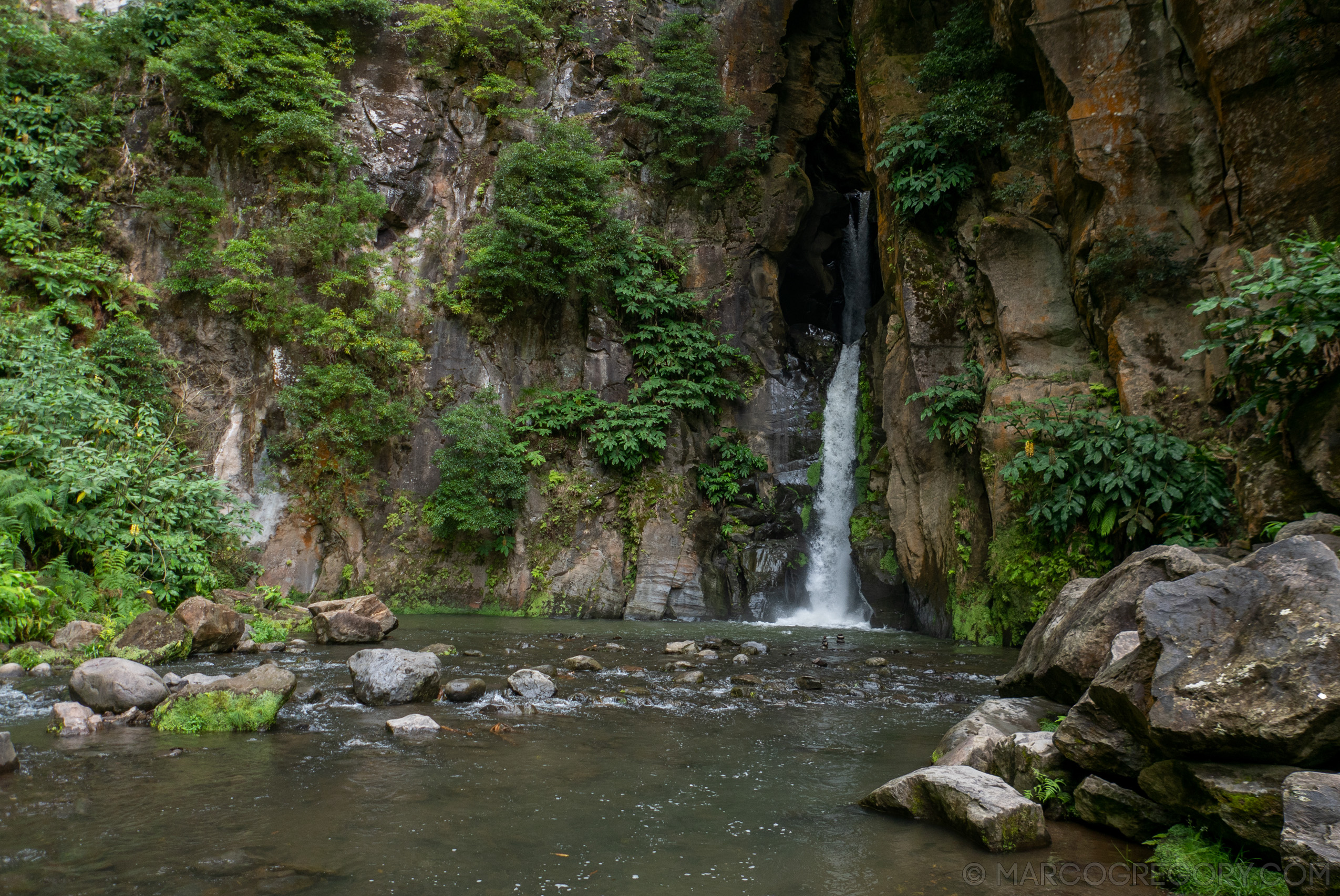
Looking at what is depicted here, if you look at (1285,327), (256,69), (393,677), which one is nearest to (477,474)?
(393,677)

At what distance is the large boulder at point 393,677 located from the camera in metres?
6.41

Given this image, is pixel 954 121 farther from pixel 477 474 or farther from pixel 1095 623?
pixel 477 474

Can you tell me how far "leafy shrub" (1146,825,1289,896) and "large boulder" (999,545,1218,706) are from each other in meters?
1.04

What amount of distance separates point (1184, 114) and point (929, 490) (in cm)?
A: 695

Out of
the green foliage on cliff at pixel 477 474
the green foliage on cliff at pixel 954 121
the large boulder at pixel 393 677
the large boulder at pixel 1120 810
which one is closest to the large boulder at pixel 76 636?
the large boulder at pixel 393 677

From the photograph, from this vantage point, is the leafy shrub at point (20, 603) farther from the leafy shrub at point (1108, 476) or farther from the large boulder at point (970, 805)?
the leafy shrub at point (1108, 476)

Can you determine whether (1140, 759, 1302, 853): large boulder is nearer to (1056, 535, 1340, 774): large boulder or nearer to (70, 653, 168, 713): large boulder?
(1056, 535, 1340, 774): large boulder

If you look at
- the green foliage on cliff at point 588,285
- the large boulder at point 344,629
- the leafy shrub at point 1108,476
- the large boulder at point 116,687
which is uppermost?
the green foliage on cliff at point 588,285

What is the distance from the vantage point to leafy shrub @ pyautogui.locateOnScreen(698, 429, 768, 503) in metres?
17.2

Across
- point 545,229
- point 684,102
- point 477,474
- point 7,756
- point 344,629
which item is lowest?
point 344,629

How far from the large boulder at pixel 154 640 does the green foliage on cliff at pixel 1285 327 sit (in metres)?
12.0

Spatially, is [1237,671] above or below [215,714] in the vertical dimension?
above

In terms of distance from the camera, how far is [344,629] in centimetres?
1012

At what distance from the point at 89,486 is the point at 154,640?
303 cm
